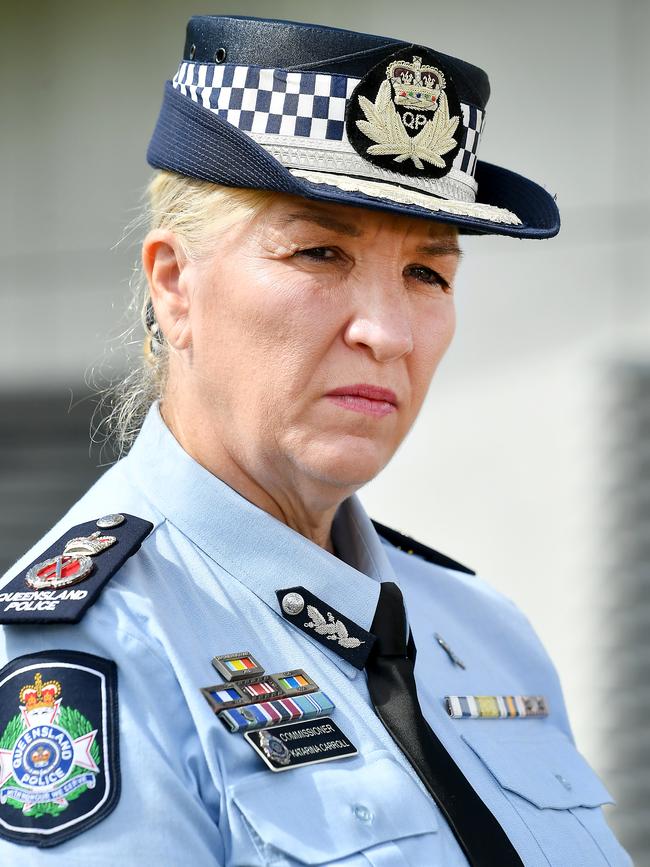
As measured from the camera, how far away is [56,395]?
5438 millimetres

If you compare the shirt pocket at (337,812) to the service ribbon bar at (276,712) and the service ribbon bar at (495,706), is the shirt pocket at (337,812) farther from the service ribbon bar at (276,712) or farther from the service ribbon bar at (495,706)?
the service ribbon bar at (495,706)

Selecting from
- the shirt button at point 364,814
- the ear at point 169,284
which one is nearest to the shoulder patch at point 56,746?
the shirt button at point 364,814

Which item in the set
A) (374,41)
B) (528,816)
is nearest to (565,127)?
(374,41)

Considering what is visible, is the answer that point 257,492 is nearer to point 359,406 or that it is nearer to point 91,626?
point 359,406

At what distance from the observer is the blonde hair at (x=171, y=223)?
172 centimetres

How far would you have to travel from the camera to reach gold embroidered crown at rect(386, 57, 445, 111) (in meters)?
1.76

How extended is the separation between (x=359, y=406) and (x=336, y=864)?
591 mm

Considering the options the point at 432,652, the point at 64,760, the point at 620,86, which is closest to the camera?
the point at 64,760

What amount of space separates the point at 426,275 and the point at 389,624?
50 centimetres

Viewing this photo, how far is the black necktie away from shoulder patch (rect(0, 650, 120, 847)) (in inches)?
16.5

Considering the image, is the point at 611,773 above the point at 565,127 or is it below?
below

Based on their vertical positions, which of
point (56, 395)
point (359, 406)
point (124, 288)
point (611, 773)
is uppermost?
point (359, 406)

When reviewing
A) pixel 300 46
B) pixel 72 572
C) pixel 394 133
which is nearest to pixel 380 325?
pixel 394 133

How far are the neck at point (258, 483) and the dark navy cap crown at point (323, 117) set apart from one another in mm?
364
